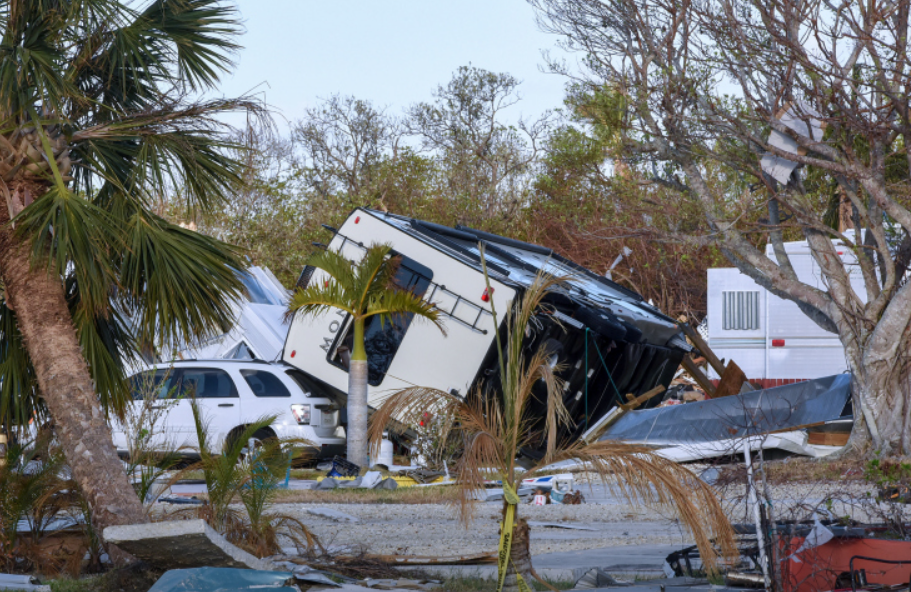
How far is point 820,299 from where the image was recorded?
12.6m

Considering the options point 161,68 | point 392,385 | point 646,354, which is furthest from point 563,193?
point 161,68

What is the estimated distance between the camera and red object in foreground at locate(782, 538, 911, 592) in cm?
537

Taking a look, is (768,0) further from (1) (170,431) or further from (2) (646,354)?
(1) (170,431)

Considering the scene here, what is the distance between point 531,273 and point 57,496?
823 cm

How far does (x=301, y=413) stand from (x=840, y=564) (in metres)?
9.41

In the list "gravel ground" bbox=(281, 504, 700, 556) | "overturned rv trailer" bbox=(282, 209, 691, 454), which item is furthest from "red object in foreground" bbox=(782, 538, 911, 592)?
"overturned rv trailer" bbox=(282, 209, 691, 454)

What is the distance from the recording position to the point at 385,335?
45.1 feet

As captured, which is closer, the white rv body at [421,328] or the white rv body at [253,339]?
the white rv body at [421,328]

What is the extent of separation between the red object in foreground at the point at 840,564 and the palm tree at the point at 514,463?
0.41m

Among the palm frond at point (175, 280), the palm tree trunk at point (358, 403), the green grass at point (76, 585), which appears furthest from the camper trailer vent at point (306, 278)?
the green grass at point (76, 585)

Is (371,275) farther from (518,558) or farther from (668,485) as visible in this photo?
(668,485)

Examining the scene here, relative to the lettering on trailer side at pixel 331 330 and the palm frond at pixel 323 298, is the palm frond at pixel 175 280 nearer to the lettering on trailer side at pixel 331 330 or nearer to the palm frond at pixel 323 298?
the palm frond at pixel 323 298

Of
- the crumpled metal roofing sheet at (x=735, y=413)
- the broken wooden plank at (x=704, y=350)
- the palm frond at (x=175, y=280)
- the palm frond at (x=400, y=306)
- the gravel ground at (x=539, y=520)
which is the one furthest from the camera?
the broken wooden plank at (x=704, y=350)

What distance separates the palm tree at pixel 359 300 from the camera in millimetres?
12812
